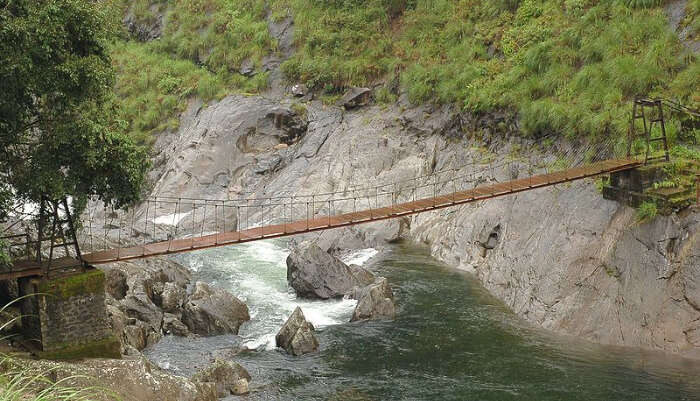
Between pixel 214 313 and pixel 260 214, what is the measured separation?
10322 mm

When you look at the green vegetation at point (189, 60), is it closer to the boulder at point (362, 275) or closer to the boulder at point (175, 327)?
the boulder at point (362, 275)

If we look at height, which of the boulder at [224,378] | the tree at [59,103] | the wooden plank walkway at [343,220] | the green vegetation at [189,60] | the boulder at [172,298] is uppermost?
the green vegetation at [189,60]

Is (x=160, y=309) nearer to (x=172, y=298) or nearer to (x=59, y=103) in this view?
(x=172, y=298)

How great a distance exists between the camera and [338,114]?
31.3 metres

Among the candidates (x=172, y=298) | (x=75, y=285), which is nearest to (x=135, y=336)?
(x=172, y=298)

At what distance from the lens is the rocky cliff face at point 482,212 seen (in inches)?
639

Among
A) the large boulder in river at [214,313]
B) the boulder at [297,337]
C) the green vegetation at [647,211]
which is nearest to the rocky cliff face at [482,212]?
the green vegetation at [647,211]

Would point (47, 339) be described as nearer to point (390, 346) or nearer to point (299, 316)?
point (299, 316)

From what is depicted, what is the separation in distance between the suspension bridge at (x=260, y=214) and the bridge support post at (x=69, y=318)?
44cm

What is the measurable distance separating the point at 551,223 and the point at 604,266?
8.38ft

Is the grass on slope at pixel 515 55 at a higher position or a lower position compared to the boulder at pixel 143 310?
higher

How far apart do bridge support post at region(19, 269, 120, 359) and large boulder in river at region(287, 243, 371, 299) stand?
688 centimetres

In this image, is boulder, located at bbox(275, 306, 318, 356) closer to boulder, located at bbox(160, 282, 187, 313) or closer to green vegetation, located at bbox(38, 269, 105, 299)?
boulder, located at bbox(160, 282, 187, 313)

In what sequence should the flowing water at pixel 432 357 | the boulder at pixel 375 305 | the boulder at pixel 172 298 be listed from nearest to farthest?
the flowing water at pixel 432 357, the boulder at pixel 375 305, the boulder at pixel 172 298
